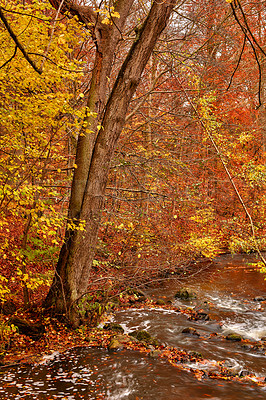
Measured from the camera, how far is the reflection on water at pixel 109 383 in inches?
189

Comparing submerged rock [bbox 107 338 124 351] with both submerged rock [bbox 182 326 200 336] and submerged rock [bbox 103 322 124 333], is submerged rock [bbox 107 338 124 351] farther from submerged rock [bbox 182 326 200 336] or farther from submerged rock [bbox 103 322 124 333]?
submerged rock [bbox 182 326 200 336]

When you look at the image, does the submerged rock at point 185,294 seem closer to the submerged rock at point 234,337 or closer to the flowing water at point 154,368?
the flowing water at point 154,368

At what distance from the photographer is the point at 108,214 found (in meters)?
7.61

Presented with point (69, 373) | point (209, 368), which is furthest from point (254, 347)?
point (69, 373)

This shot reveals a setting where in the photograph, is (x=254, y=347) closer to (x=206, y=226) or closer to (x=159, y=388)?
(x=159, y=388)

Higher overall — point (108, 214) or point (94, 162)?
point (94, 162)

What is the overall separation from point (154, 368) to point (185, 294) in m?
6.09

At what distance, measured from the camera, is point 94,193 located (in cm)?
707

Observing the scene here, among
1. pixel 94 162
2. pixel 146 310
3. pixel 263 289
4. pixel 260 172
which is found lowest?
pixel 146 310

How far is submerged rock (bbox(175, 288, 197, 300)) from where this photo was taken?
11.8 metres

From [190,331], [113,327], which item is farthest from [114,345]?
[190,331]

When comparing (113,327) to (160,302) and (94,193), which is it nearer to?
(160,302)

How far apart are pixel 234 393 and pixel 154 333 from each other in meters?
3.30

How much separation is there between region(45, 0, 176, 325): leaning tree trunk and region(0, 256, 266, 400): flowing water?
115 centimetres
